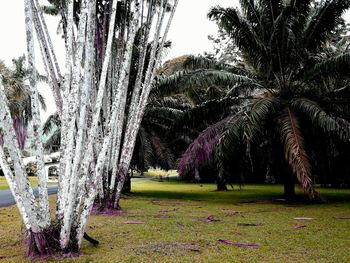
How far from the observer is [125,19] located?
11.4m

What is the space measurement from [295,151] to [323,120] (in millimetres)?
1216

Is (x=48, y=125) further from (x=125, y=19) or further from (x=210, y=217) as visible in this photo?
(x=210, y=217)

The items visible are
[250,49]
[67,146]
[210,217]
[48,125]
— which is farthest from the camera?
[48,125]

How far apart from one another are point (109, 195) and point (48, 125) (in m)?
12.9

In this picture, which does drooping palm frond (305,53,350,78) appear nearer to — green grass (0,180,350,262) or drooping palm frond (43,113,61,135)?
green grass (0,180,350,262)

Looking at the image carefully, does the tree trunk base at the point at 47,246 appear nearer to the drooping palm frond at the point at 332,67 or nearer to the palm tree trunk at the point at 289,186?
the drooping palm frond at the point at 332,67

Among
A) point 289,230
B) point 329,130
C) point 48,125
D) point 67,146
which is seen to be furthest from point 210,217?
point 48,125

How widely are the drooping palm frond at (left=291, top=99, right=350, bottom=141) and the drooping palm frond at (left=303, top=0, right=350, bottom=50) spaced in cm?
239

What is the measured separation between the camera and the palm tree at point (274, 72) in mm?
12469

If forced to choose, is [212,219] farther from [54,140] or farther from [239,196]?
[54,140]

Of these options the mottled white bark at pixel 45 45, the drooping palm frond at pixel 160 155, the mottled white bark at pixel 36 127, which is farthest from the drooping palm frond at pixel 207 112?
the mottled white bark at pixel 36 127

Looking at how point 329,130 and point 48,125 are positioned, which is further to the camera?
point 48,125

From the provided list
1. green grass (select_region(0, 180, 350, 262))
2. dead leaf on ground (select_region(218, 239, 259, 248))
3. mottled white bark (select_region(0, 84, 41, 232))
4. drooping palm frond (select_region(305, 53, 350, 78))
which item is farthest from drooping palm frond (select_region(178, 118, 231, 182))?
mottled white bark (select_region(0, 84, 41, 232))

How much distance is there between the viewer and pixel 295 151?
36.3 feet
